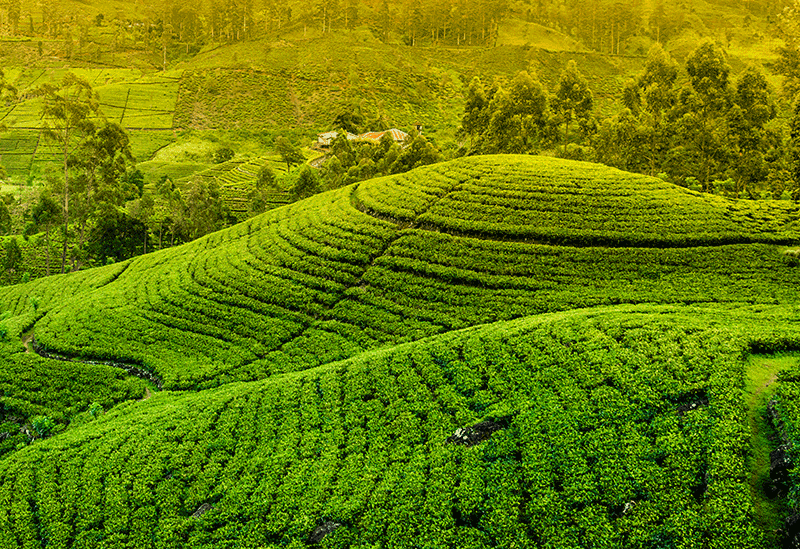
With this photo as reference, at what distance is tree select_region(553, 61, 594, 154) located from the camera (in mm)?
53000

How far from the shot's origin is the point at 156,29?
14688cm

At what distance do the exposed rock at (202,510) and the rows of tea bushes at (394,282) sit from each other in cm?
844

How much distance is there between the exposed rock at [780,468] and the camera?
1110cm

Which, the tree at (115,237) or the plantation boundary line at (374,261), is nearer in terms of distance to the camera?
the plantation boundary line at (374,261)

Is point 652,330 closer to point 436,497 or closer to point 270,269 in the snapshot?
point 436,497

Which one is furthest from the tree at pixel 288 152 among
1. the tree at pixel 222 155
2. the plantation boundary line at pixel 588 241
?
the plantation boundary line at pixel 588 241

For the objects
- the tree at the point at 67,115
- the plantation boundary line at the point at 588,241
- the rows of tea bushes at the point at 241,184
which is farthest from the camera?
the rows of tea bushes at the point at 241,184

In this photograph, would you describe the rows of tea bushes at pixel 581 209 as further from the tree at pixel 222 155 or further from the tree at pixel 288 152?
the tree at pixel 222 155

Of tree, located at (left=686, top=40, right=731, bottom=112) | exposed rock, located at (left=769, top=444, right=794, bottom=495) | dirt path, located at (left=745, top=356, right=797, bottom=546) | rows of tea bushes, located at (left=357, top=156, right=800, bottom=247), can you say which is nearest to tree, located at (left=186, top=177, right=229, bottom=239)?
rows of tea bushes, located at (left=357, top=156, right=800, bottom=247)

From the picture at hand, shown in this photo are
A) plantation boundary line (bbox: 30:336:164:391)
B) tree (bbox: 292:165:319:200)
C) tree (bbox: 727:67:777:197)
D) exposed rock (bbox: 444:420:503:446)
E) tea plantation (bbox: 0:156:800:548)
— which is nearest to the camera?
tea plantation (bbox: 0:156:800:548)

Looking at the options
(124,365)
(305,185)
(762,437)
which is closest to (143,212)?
(305,185)

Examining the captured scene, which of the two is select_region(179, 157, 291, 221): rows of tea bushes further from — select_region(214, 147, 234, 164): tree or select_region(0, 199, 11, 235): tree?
select_region(0, 199, 11, 235): tree

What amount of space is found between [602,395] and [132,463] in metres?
15.4

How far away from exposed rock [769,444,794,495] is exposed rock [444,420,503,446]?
6485 millimetres
